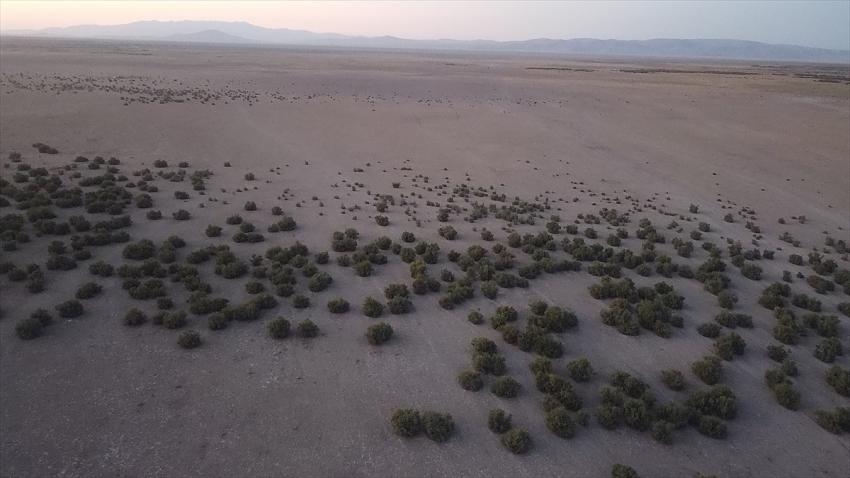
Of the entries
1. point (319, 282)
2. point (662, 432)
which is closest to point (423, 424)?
point (662, 432)

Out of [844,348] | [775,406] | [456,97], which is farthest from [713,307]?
[456,97]

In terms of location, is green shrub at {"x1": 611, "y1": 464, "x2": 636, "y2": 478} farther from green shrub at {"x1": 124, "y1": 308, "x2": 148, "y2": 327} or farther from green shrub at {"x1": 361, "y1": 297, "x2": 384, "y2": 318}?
green shrub at {"x1": 124, "y1": 308, "x2": 148, "y2": 327}

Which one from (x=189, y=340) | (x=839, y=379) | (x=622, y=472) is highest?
(x=189, y=340)

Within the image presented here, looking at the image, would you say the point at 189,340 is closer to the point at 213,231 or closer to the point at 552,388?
the point at 213,231

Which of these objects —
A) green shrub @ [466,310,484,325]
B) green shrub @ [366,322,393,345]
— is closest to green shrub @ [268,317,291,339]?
green shrub @ [366,322,393,345]

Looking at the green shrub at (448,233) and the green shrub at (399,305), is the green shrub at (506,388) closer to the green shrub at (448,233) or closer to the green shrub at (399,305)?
the green shrub at (399,305)

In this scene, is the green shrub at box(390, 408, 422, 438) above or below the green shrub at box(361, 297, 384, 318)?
below

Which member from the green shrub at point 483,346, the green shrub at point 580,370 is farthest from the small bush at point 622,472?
the green shrub at point 483,346

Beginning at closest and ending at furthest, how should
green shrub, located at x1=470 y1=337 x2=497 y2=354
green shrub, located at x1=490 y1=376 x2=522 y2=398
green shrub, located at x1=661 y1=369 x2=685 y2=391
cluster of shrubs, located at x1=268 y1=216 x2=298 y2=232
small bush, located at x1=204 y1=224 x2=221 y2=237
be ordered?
green shrub, located at x1=490 y1=376 x2=522 y2=398 → green shrub, located at x1=661 y1=369 x2=685 y2=391 → green shrub, located at x1=470 y1=337 x2=497 y2=354 → small bush, located at x1=204 y1=224 x2=221 y2=237 → cluster of shrubs, located at x1=268 y1=216 x2=298 y2=232
